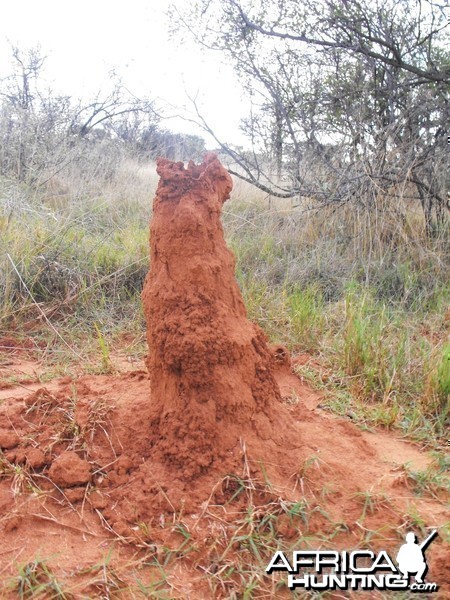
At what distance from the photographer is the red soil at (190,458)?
1806 mm

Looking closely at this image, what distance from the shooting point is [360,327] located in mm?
3277

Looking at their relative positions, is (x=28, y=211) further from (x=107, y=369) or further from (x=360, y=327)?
(x=360, y=327)

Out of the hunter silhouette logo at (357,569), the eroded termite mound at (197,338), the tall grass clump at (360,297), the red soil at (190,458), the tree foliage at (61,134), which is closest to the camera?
the hunter silhouette logo at (357,569)

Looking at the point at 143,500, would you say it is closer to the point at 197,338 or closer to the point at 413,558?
the point at 197,338

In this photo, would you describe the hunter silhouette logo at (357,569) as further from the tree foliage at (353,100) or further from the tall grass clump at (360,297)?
the tree foliage at (353,100)

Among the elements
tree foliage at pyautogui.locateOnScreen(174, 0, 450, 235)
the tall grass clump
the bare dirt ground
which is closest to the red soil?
the bare dirt ground

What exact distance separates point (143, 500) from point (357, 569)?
2.29 ft

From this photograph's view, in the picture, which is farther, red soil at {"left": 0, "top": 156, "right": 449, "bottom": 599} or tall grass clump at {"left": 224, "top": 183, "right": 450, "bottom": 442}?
tall grass clump at {"left": 224, "top": 183, "right": 450, "bottom": 442}

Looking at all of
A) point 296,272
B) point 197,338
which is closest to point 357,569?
point 197,338

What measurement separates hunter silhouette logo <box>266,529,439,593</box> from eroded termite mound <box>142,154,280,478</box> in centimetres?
47

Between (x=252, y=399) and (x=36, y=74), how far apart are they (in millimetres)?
10685

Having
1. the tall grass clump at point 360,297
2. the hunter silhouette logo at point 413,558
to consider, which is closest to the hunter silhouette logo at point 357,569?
the hunter silhouette logo at point 413,558

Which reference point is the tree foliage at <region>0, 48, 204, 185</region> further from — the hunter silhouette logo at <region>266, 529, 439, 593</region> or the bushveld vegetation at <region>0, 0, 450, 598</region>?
the hunter silhouette logo at <region>266, 529, 439, 593</region>

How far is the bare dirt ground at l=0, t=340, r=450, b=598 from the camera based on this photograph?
67.1 inches
